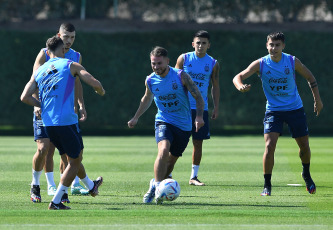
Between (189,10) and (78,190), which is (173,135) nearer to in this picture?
(78,190)

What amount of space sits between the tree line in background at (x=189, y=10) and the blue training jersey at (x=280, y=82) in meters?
19.4

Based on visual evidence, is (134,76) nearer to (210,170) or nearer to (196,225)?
(210,170)

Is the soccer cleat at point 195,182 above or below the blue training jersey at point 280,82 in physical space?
below

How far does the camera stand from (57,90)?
948 cm

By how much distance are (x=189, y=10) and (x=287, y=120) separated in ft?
64.8

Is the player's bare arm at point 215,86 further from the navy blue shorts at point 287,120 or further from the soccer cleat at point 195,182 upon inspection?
the navy blue shorts at point 287,120

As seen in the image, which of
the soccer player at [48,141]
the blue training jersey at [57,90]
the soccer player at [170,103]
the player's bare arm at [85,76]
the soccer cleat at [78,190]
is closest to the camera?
the player's bare arm at [85,76]

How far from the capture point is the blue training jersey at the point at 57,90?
9453mm

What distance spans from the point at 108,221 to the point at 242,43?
2101 centimetres

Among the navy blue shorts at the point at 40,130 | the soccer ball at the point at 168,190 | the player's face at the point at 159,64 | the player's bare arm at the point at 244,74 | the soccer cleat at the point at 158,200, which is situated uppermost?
the player's face at the point at 159,64

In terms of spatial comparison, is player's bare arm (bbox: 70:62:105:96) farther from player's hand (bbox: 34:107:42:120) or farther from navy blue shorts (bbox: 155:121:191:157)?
navy blue shorts (bbox: 155:121:191:157)

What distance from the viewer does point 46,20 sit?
3056 cm

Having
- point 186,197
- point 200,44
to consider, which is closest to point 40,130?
point 186,197

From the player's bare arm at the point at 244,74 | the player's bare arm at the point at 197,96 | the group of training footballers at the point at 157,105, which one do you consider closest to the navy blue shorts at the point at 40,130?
the group of training footballers at the point at 157,105
